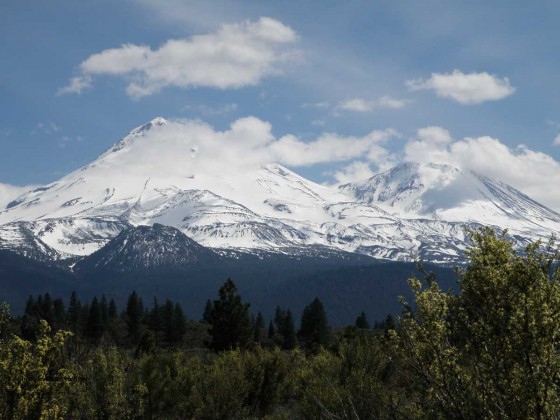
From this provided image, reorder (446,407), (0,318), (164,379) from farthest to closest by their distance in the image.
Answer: (164,379) → (0,318) → (446,407)

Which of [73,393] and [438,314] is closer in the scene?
[438,314]

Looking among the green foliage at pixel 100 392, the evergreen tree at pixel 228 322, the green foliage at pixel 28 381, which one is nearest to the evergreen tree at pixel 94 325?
the evergreen tree at pixel 228 322

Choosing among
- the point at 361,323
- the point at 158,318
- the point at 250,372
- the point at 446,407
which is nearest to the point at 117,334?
the point at 158,318

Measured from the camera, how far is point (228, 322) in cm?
5306

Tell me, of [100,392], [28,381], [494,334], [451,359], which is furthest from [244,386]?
[494,334]

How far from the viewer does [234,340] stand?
5247cm

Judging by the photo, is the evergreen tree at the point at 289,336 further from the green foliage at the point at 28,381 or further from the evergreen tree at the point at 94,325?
the green foliage at the point at 28,381

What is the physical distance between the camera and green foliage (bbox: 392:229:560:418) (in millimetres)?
6520

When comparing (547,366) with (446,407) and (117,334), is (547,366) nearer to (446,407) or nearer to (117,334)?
(446,407)

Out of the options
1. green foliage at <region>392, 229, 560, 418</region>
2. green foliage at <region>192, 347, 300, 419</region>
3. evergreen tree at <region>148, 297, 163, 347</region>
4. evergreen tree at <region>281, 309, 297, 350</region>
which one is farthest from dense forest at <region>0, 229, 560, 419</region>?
evergreen tree at <region>148, 297, 163, 347</region>

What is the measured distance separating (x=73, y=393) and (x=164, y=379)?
5.60 meters

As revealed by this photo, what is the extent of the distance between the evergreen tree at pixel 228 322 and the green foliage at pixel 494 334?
152 feet

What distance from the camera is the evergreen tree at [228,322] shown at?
52.7m

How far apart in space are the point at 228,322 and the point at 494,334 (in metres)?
47.6
